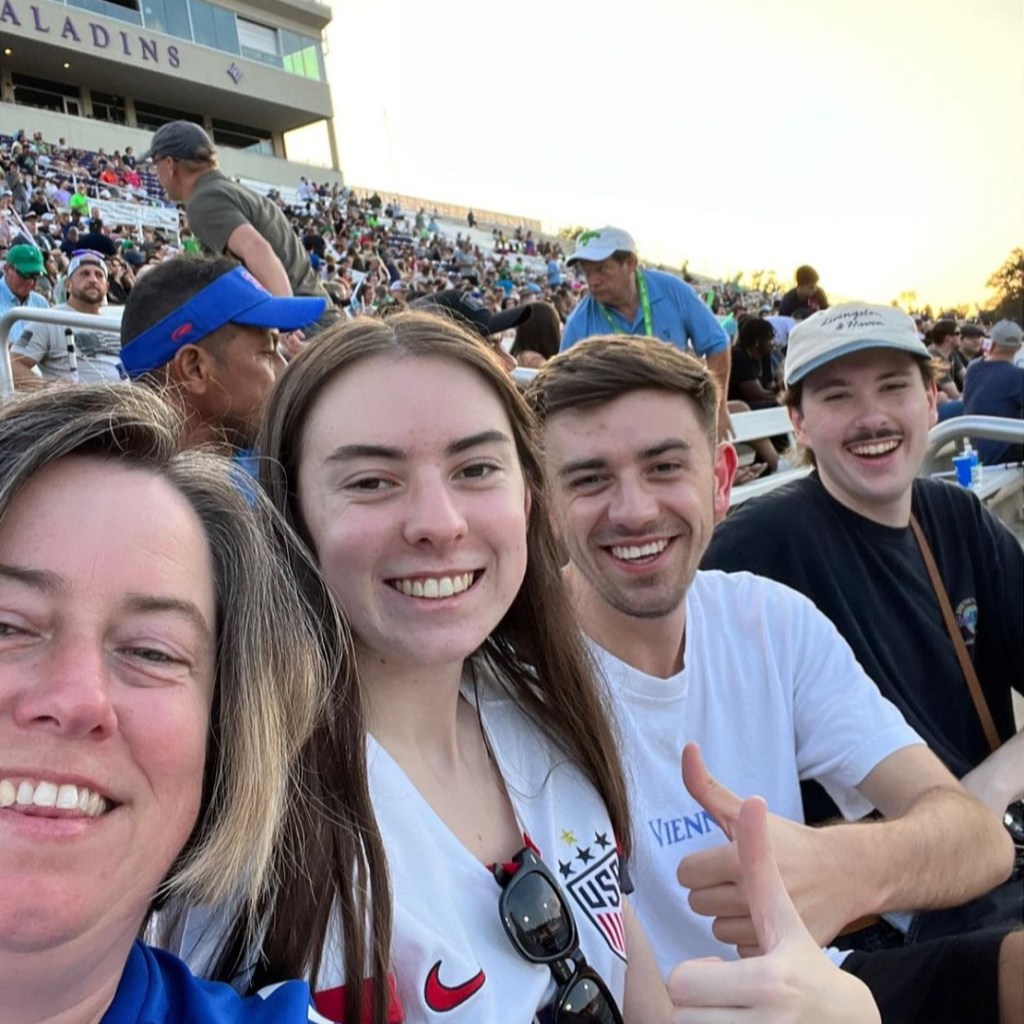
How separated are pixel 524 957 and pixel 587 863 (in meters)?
0.24

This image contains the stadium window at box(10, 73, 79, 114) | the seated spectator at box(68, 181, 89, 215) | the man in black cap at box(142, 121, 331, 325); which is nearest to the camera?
the man in black cap at box(142, 121, 331, 325)

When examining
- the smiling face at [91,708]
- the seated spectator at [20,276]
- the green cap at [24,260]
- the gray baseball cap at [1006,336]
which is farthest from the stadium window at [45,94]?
the smiling face at [91,708]

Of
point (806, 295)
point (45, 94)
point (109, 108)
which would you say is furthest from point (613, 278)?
point (109, 108)

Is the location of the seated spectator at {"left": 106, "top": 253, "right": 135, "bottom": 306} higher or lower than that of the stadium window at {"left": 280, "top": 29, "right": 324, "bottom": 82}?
lower

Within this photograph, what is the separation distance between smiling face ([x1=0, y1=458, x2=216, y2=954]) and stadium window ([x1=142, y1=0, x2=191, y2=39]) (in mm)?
41711

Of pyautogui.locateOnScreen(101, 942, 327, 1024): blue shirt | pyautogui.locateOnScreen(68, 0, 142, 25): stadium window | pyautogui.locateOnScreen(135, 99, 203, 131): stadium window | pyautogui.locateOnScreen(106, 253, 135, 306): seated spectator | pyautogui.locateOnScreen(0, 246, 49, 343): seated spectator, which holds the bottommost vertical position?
pyautogui.locateOnScreen(101, 942, 327, 1024): blue shirt

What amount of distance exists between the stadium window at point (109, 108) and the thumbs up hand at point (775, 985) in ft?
134

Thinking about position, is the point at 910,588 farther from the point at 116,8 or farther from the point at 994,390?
the point at 116,8

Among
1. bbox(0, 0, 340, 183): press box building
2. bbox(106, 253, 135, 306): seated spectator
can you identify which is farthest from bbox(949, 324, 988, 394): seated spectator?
bbox(0, 0, 340, 183): press box building

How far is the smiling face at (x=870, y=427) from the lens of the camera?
2.54 m

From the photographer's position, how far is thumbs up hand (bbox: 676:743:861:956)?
4.51ft

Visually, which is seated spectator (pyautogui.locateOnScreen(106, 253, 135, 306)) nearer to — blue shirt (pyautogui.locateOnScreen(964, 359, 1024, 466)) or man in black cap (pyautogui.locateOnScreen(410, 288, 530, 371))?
man in black cap (pyautogui.locateOnScreen(410, 288, 530, 371))

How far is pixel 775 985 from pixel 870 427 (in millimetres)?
1989

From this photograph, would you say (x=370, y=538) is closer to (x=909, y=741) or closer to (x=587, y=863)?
(x=587, y=863)
